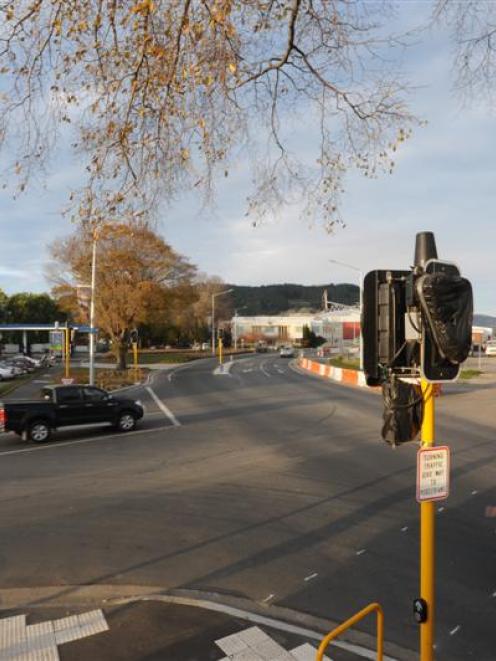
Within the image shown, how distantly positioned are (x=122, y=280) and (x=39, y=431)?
30.1 metres

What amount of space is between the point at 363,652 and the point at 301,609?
2.90ft

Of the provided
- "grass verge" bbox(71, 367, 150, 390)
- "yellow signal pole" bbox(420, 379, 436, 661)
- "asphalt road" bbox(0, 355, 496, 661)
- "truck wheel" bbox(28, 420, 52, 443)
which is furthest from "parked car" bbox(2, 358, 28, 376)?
"yellow signal pole" bbox(420, 379, 436, 661)

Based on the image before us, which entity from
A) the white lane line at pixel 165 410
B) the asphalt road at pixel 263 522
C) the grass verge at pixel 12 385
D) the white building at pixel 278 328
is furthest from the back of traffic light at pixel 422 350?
the white building at pixel 278 328

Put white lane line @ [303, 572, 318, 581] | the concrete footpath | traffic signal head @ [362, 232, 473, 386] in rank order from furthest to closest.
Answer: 1. white lane line @ [303, 572, 318, 581]
2. the concrete footpath
3. traffic signal head @ [362, 232, 473, 386]

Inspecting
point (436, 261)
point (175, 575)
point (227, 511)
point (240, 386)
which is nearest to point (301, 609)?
point (175, 575)

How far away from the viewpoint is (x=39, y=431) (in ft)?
51.1

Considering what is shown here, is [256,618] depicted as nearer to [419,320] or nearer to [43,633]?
[43,633]

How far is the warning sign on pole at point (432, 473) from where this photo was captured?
12.3 feet

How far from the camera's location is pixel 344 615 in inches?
214

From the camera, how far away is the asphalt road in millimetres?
5965

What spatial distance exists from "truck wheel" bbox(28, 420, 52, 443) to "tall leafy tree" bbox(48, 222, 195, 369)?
27.9 m

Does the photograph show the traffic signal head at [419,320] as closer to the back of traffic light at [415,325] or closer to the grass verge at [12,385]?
the back of traffic light at [415,325]

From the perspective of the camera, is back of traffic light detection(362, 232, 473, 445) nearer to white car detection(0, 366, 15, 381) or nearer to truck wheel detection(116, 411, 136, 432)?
truck wheel detection(116, 411, 136, 432)

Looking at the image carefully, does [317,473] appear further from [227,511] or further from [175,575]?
[175,575]
